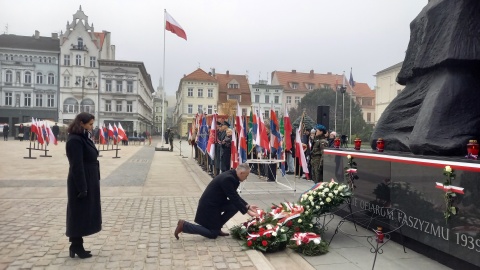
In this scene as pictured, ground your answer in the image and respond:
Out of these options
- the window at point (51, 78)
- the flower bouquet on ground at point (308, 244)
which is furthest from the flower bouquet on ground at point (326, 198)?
the window at point (51, 78)

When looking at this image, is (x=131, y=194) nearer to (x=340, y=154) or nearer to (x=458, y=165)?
(x=340, y=154)

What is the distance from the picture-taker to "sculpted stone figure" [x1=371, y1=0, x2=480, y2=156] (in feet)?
17.7

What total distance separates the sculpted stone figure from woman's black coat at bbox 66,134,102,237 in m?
4.38

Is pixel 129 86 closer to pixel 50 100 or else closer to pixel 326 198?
pixel 50 100

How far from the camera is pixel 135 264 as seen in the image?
15.5ft

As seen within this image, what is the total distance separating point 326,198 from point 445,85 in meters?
2.38

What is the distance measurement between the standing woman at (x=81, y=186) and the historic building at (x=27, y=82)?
63.0 m

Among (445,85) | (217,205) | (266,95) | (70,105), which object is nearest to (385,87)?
(266,95)

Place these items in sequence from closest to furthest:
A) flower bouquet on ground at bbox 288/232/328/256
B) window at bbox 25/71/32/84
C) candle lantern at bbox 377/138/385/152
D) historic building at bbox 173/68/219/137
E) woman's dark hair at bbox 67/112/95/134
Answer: woman's dark hair at bbox 67/112/95/134 → flower bouquet on ground at bbox 288/232/328/256 → candle lantern at bbox 377/138/385/152 → window at bbox 25/71/32/84 → historic building at bbox 173/68/219/137

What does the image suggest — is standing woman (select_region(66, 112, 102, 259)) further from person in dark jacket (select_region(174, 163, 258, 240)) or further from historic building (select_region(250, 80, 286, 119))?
historic building (select_region(250, 80, 286, 119))

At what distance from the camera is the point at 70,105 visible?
207 ft

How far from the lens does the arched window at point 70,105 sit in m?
62.6

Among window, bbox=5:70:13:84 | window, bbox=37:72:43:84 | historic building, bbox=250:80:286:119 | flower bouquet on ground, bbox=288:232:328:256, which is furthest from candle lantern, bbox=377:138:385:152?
historic building, bbox=250:80:286:119

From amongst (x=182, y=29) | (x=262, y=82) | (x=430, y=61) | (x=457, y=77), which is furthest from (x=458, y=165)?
(x=262, y=82)
